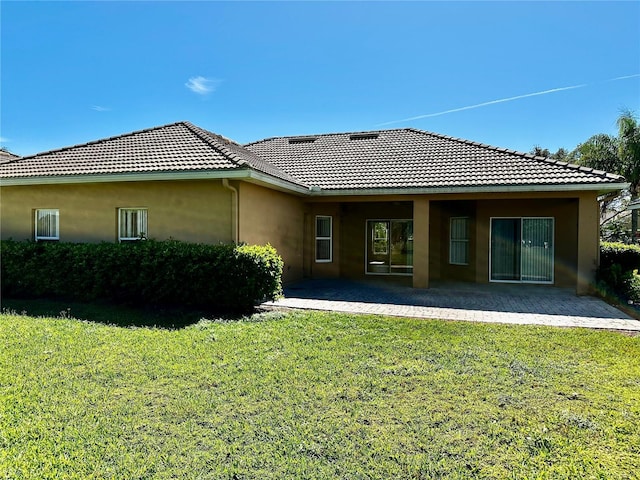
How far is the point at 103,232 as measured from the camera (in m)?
11.8

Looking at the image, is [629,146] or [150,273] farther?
[629,146]

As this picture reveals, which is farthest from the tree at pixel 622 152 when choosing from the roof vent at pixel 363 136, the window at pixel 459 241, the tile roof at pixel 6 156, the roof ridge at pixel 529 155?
the tile roof at pixel 6 156

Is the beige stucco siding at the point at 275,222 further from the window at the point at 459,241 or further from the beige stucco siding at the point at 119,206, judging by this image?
the window at the point at 459,241

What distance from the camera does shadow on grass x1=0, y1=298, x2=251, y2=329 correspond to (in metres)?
8.23

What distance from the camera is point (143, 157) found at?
12109 mm

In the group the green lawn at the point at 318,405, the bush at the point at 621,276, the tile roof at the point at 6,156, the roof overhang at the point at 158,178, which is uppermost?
the tile roof at the point at 6,156

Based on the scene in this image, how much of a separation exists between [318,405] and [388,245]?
12.9 m

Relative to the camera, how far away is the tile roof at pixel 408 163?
471 inches

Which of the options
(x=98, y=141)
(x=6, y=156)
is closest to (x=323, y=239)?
(x=98, y=141)

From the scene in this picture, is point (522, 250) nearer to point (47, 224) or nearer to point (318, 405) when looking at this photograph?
point (318, 405)

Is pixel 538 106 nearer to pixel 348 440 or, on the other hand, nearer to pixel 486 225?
pixel 486 225

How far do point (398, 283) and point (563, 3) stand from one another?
10141mm

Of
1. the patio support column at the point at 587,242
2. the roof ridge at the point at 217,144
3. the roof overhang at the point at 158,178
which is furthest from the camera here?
the patio support column at the point at 587,242

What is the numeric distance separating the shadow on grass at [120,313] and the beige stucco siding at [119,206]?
2.45 metres
